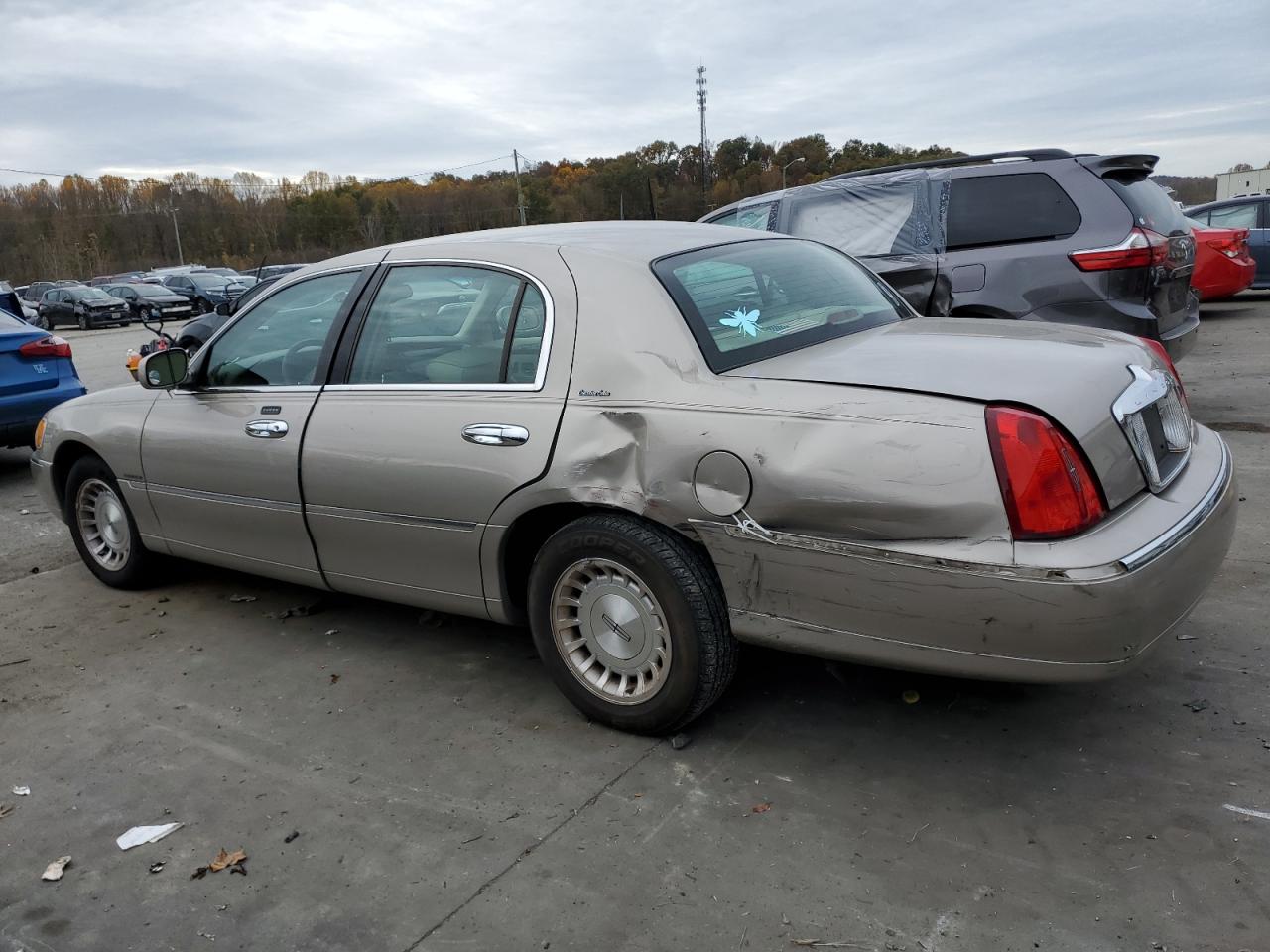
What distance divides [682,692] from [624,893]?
2.29 ft

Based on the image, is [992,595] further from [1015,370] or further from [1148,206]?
[1148,206]

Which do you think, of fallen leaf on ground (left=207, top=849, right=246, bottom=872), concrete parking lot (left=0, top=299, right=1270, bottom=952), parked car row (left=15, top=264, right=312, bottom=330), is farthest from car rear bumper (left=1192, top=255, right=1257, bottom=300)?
parked car row (left=15, top=264, right=312, bottom=330)

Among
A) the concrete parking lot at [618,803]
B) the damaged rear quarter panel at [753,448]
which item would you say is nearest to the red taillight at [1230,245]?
the concrete parking lot at [618,803]

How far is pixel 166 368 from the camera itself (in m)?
4.54

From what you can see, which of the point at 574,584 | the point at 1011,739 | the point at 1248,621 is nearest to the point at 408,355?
the point at 574,584

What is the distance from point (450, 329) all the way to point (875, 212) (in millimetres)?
4386

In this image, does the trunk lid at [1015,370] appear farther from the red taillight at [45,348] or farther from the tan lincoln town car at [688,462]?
the red taillight at [45,348]

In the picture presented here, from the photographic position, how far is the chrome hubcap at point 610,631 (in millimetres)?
3160

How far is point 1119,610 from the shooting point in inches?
99.7

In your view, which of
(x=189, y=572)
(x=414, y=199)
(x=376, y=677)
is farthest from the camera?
(x=414, y=199)

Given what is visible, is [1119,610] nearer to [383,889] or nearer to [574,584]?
[574,584]

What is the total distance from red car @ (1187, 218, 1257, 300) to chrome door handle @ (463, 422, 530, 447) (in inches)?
430

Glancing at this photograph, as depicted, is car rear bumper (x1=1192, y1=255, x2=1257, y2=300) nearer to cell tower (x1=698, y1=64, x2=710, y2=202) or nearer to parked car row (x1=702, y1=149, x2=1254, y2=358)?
parked car row (x1=702, y1=149, x2=1254, y2=358)

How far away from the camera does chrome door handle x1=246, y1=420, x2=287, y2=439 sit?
4.01 metres
